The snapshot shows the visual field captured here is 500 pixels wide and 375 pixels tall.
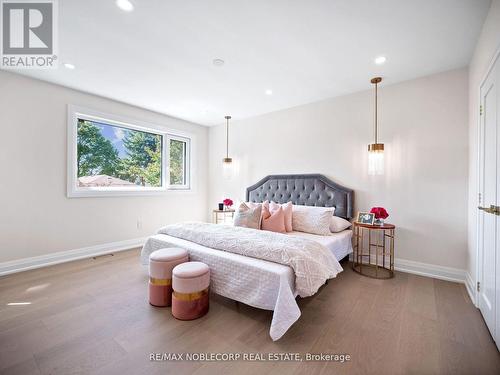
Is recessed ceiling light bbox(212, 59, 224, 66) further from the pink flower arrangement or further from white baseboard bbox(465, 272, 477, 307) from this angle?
white baseboard bbox(465, 272, 477, 307)

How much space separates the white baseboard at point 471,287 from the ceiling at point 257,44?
249 centimetres

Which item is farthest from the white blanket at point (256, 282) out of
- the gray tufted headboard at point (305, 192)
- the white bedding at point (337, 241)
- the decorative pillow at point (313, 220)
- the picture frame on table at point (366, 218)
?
the gray tufted headboard at point (305, 192)

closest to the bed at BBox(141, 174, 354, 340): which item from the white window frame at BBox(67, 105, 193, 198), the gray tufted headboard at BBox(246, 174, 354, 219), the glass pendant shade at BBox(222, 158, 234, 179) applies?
the gray tufted headboard at BBox(246, 174, 354, 219)

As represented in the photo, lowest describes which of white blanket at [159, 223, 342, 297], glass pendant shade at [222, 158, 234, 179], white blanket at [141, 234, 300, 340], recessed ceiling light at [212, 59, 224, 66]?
white blanket at [141, 234, 300, 340]

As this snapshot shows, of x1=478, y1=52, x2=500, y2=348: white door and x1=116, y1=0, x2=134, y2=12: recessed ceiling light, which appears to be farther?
x1=116, y1=0, x2=134, y2=12: recessed ceiling light

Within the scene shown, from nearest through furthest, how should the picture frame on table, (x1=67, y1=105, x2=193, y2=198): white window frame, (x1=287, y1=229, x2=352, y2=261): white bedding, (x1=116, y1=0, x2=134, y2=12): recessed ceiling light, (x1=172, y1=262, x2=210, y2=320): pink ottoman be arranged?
1. (x1=116, y1=0, x2=134, y2=12): recessed ceiling light
2. (x1=172, y1=262, x2=210, y2=320): pink ottoman
3. (x1=287, y1=229, x2=352, y2=261): white bedding
4. the picture frame on table
5. (x1=67, y1=105, x2=193, y2=198): white window frame

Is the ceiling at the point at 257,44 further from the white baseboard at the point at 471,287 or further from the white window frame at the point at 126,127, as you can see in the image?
the white baseboard at the point at 471,287

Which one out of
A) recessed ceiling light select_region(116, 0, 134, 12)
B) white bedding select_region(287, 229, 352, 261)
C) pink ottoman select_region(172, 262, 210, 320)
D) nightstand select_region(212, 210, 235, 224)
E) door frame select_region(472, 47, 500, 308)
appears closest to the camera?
recessed ceiling light select_region(116, 0, 134, 12)

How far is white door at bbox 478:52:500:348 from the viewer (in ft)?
5.43

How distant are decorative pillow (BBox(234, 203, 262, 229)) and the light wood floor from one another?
1.07 meters

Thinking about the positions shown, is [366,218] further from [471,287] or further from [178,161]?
[178,161]

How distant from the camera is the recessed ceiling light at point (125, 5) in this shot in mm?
1765

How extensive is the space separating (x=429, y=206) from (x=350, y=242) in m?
1.10

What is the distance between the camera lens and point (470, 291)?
237 cm
